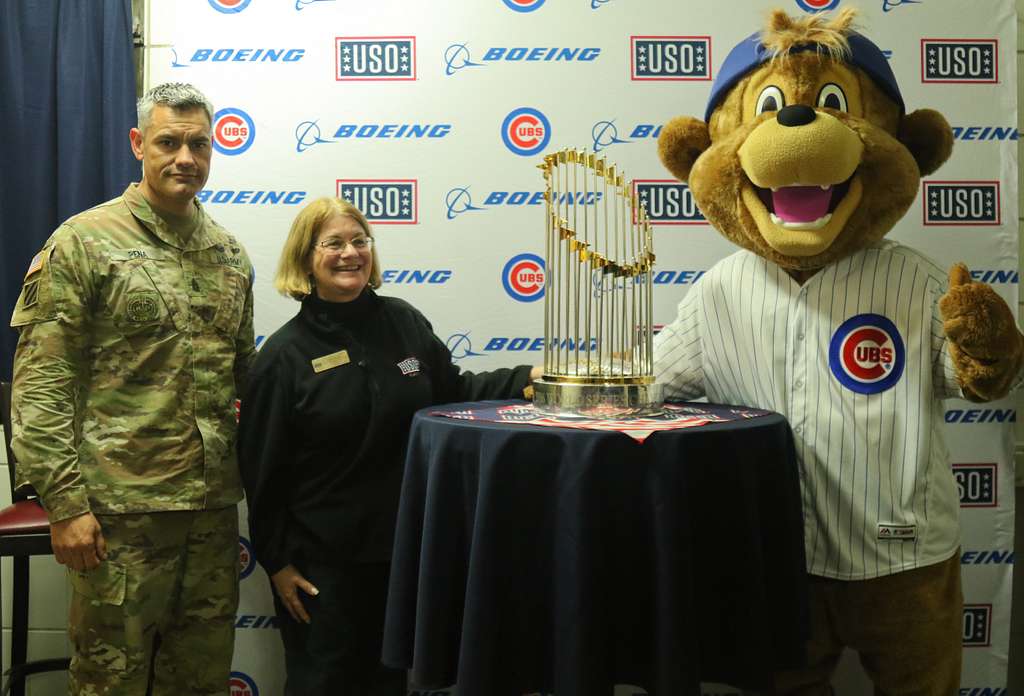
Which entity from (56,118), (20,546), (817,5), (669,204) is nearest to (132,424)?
(20,546)

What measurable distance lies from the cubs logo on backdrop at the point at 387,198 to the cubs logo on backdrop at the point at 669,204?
685 millimetres

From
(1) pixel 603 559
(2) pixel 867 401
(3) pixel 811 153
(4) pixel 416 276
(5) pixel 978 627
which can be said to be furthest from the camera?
(4) pixel 416 276

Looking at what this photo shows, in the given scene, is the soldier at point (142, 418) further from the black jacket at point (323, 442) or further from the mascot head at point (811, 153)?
the mascot head at point (811, 153)

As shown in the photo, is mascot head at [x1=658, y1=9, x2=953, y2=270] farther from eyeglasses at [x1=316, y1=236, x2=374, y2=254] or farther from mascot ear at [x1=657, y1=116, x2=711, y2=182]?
eyeglasses at [x1=316, y1=236, x2=374, y2=254]

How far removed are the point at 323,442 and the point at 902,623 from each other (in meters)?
1.36

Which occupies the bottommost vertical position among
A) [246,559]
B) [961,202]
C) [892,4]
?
[246,559]

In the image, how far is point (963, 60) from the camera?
2.49 m

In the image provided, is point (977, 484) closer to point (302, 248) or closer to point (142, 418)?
point (302, 248)

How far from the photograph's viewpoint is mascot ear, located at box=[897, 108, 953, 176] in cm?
194

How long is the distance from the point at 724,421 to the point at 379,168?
1420mm

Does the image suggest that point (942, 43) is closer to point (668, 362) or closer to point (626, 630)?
point (668, 362)

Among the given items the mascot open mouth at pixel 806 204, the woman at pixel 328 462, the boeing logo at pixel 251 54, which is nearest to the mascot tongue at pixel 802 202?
the mascot open mouth at pixel 806 204

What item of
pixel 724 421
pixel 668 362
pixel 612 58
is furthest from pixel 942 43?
pixel 724 421

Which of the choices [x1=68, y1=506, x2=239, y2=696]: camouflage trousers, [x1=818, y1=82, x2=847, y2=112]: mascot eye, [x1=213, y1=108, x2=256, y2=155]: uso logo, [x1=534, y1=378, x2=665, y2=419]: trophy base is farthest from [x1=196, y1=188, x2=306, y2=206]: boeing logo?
[x1=818, y1=82, x2=847, y2=112]: mascot eye
